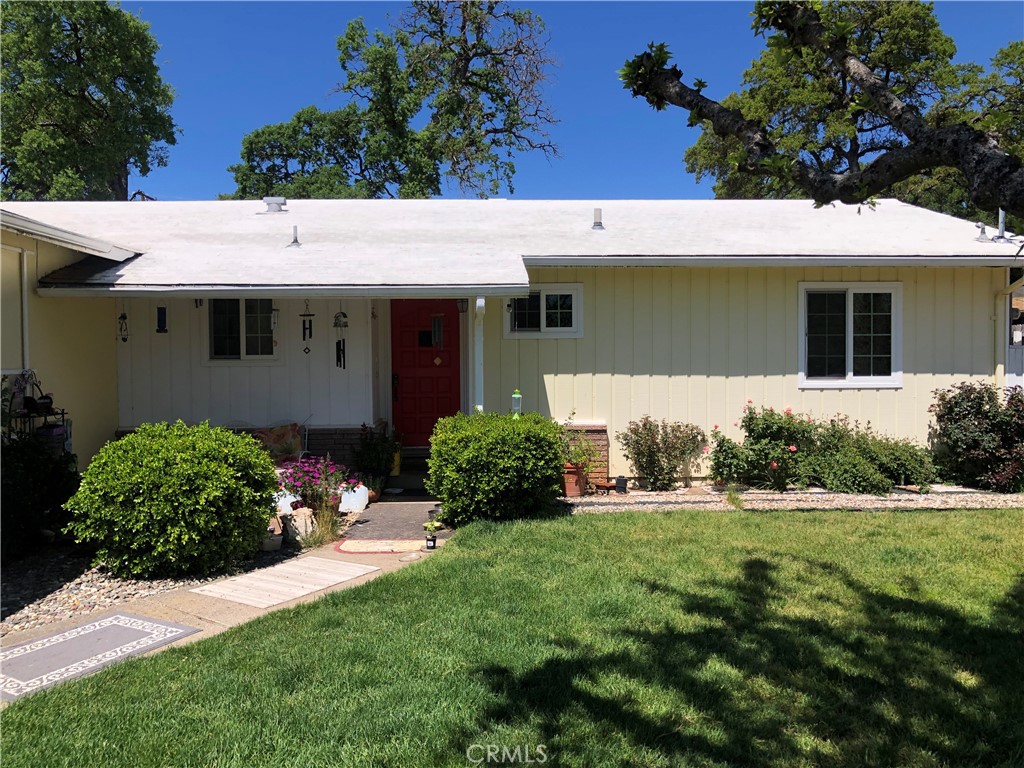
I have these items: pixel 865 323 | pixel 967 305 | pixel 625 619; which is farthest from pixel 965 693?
pixel 967 305

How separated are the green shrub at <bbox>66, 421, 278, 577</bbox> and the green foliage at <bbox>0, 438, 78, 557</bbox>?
1.63 ft

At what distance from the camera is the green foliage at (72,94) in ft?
74.3

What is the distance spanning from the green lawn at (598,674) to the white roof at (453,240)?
152 inches

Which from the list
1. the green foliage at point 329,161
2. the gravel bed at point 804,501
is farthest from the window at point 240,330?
the green foliage at point 329,161

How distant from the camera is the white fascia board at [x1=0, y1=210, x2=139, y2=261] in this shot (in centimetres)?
599

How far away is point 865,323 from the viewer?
9297 mm

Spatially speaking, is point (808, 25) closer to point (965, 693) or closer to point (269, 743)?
point (965, 693)

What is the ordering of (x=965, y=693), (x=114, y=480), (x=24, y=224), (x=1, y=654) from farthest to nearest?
1. (x=24, y=224)
2. (x=114, y=480)
3. (x=1, y=654)
4. (x=965, y=693)

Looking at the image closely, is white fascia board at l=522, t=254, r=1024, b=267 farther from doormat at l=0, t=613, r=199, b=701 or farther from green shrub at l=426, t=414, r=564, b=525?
doormat at l=0, t=613, r=199, b=701

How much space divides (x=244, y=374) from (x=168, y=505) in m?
3.99

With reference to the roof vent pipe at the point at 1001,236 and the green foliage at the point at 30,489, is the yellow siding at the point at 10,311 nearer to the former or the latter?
the green foliage at the point at 30,489

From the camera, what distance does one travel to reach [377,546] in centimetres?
642

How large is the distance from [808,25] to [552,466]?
14.9 ft

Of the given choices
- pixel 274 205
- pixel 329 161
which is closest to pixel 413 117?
pixel 329 161
